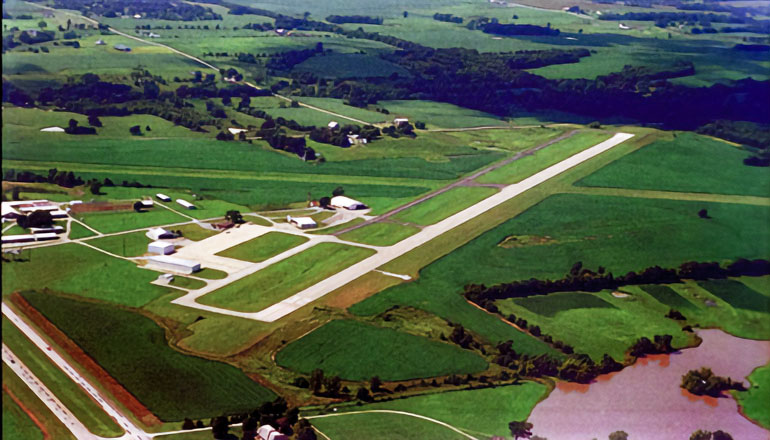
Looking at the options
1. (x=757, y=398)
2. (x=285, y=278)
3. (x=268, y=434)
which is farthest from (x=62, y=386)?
(x=757, y=398)

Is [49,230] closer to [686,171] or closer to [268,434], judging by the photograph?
[268,434]

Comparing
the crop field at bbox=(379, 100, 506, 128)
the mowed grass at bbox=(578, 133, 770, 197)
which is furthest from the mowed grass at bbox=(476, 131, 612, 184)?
the crop field at bbox=(379, 100, 506, 128)

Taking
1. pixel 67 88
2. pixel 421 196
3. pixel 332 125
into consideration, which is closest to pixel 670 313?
pixel 421 196

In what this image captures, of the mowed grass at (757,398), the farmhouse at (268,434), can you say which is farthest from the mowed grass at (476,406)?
the mowed grass at (757,398)

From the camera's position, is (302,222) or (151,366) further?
(302,222)

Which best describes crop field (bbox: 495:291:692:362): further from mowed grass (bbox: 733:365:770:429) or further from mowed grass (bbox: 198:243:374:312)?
mowed grass (bbox: 198:243:374:312)

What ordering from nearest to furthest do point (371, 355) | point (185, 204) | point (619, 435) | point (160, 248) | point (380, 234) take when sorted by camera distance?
point (619, 435), point (371, 355), point (160, 248), point (380, 234), point (185, 204)
